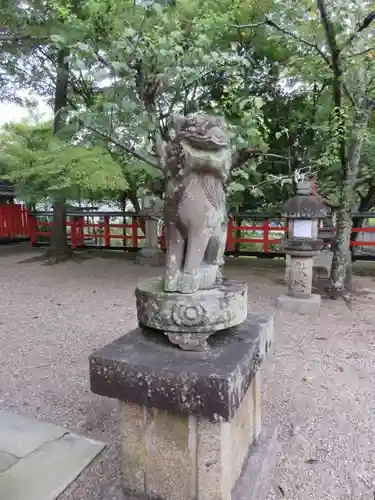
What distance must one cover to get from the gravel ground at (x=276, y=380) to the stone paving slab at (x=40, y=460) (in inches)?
3.1

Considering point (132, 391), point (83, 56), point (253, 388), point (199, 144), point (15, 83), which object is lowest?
point (253, 388)

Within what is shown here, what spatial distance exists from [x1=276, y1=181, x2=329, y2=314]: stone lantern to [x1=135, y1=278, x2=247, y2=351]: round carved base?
12.8 ft

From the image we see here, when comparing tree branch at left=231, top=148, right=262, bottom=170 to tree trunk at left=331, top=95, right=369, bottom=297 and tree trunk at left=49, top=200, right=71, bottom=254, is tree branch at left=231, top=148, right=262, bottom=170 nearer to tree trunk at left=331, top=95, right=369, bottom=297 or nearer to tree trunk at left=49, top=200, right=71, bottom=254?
tree trunk at left=331, top=95, right=369, bottom=297

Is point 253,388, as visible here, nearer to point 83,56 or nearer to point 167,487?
point 167,487

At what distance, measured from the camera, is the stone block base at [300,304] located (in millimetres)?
5238

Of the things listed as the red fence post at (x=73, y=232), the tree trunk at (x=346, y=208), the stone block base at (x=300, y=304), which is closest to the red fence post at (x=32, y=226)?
the red fence post at (x=73, y=232)

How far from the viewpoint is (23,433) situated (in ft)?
7.95

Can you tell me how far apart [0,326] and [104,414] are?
275 cm

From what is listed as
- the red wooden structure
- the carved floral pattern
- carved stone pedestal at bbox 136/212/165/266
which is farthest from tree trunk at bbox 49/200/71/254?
the carved floral pattern

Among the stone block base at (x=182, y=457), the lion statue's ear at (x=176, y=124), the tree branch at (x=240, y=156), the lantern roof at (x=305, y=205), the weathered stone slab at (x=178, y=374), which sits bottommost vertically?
the stone block base at (x=182, y=457)

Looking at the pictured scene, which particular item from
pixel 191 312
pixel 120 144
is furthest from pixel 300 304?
pixel 191 312

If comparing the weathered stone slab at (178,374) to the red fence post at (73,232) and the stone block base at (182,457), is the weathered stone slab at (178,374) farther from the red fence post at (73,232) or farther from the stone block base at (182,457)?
the red fence post at (73,232)

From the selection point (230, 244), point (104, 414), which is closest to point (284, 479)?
point (104, 414)

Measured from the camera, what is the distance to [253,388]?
6.66ft
